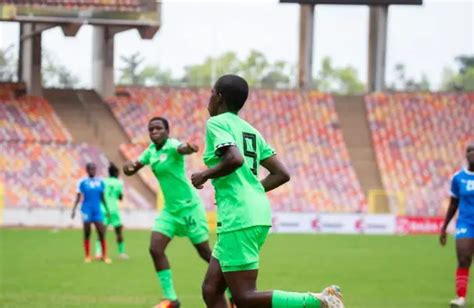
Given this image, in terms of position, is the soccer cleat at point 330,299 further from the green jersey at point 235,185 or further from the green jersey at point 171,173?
the green jersey at point 171,173

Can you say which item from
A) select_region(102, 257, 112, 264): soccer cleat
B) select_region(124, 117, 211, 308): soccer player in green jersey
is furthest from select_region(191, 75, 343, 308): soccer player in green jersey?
select_region(102, 257, 112, 264): soccer cleat

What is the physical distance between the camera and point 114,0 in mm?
43094

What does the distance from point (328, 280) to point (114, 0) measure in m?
26.3

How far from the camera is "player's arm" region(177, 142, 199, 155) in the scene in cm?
1195

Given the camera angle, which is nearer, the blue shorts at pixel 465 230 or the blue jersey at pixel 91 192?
the blue shorts at pixel 465 230

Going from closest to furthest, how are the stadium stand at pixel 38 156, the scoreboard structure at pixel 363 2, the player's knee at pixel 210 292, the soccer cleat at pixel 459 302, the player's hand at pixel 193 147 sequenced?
the player's knee at pixel 210 292, the player's hand at pixel 193 147, the soccer cleat at pixel 459 302, the stadium stand at pixel 38 156, the scoreboard structure at pixel 363 2

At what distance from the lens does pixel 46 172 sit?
44.1 meters

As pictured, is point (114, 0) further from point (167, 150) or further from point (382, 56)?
point (167, 150)

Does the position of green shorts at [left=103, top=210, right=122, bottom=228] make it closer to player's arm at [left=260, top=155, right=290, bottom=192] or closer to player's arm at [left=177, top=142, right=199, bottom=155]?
player's arm at [left=177, top=142, right=199, bottom=155]

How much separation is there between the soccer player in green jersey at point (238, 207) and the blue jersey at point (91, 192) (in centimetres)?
1503

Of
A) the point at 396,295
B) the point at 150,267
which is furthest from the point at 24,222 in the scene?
the point at 396,295

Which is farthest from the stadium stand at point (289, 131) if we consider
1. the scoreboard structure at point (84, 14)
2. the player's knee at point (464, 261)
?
the player's knee at point (464, 261)

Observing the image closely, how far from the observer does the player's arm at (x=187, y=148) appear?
12.0m

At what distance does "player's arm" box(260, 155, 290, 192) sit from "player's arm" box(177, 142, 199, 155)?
282 centimetres
